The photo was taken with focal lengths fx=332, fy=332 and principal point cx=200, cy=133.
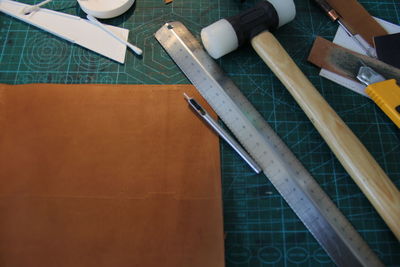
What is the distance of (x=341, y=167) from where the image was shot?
1244mm

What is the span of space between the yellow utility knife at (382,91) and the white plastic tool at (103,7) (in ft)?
3.34

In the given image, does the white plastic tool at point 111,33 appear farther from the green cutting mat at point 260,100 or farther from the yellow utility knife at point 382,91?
the yellow utility knife at point 382,91

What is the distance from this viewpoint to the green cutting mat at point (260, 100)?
116cm

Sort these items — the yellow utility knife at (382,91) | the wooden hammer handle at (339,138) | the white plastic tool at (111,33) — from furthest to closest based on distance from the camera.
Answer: the white plastic tool at (111,33), the yellow utility knife at (382,91), the wooden hammer handle at (339,138)

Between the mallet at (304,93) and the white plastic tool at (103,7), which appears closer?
the mallet at (304,93)

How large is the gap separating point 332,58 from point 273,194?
2.02ft

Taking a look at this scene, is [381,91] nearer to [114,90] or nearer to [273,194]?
[273,194]

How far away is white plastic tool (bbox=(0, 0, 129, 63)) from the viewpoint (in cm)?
138

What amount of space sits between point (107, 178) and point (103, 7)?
2.36 feet

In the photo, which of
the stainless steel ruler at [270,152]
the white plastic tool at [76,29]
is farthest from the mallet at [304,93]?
the white plastic tool at [76,29]

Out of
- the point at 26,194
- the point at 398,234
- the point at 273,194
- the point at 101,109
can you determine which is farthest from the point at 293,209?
the point at 26,194

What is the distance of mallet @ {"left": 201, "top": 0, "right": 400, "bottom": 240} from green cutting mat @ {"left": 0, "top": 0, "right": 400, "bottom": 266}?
0.30 ft

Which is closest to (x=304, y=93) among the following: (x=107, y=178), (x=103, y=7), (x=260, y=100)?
(x=260, y=100)

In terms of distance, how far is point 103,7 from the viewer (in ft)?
4.54
